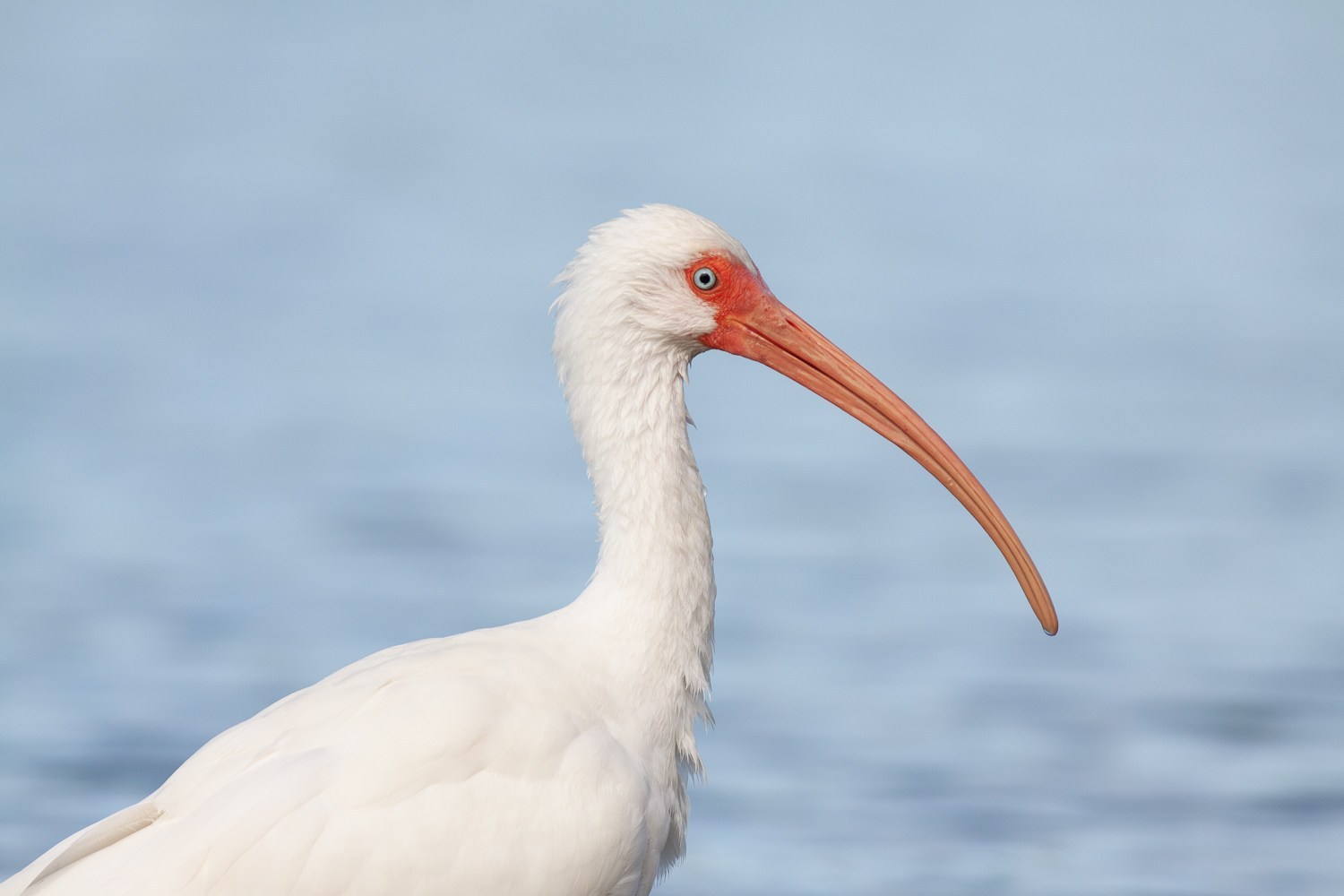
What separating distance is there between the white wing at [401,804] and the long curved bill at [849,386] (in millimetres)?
1505

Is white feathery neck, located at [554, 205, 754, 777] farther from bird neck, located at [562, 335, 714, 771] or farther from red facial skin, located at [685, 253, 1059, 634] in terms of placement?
red facial skin, located at [685, 253, 1059, 634]

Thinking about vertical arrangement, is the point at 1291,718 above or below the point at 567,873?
above

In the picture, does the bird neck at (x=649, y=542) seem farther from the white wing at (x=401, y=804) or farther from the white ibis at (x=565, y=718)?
the white wing at (x=401, y=804)

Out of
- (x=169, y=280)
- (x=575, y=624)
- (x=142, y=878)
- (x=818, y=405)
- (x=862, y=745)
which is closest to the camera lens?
(x=142, y=878)

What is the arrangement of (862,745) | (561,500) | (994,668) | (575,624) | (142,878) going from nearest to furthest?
(142,878), (575,624), (862,745), (994,668), (561,500)

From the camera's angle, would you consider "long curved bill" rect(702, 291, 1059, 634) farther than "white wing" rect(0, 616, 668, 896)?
Yes

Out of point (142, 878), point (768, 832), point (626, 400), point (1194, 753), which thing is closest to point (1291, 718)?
point (1194, 753)

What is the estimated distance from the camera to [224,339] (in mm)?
20188

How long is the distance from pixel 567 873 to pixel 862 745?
5882 mm

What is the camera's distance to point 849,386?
7535 mm

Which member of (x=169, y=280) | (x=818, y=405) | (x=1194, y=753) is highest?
(x=169, y=280)

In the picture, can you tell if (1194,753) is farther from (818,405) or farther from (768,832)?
(818,405)

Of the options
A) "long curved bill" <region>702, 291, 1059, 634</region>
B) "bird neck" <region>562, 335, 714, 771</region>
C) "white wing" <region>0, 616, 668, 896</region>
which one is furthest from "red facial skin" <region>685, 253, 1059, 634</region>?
"white wing" <region>0, 616, 668, 896</region>

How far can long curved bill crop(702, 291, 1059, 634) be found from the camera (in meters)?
7.33
